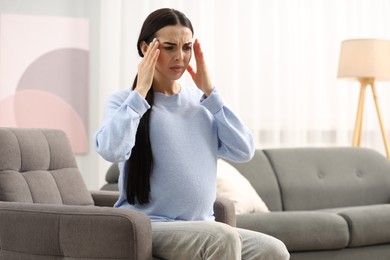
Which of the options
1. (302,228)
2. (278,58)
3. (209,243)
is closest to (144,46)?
(209,243)

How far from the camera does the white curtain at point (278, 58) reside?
193 inches

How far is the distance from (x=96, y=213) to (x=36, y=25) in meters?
Answer: 2.70

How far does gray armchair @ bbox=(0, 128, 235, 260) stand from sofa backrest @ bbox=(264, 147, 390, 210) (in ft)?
4.89

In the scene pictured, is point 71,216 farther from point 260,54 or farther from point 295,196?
point 260,54

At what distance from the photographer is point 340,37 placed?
5.62 meters

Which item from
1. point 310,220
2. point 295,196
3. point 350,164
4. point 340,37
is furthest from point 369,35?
point 310,220

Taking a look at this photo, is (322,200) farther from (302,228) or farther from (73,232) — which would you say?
(73,232)

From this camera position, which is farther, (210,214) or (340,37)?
(340,37)

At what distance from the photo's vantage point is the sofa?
3615mm

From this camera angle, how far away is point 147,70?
2.29 metres

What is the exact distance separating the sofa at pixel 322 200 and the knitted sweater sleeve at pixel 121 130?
1406 millimetres

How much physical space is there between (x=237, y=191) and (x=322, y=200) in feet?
2.45

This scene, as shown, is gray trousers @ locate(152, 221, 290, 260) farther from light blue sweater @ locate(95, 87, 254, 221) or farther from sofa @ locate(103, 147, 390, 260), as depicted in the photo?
sofa @ locate(103, 147, 390, 260)

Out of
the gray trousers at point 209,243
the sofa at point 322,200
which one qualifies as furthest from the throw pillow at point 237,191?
the gray trousers at point 209,243
